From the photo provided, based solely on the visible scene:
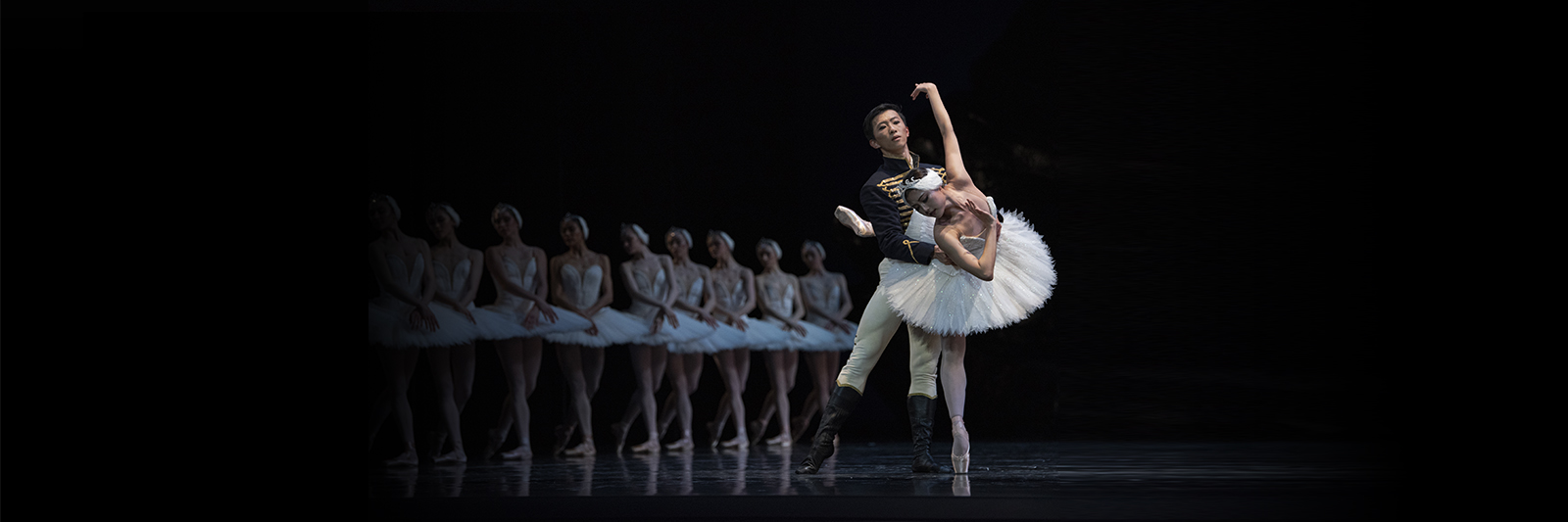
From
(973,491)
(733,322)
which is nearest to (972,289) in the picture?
(973,491)

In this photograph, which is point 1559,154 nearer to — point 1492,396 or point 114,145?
point 1492,396


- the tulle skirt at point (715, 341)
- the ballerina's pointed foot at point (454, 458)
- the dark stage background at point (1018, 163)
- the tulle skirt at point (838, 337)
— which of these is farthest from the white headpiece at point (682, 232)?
the ballerina's pointed foot at point (454, 458)

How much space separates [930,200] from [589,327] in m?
3.14

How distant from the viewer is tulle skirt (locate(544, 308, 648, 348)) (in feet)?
20.1

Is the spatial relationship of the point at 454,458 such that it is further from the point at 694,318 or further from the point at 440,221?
the point at 694,318

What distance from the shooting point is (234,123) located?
3.01m

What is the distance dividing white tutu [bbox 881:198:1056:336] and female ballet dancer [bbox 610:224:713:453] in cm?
297

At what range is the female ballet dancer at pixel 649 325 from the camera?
6594 mm

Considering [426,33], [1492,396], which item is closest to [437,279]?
[426,33]

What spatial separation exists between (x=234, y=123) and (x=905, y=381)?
589 cm

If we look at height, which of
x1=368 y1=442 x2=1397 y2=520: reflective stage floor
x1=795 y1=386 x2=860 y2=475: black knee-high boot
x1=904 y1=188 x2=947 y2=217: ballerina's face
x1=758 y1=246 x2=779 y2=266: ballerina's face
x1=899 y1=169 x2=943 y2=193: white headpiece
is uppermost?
x1=758 y1=246 x2=779 y2=266: ballerina's face

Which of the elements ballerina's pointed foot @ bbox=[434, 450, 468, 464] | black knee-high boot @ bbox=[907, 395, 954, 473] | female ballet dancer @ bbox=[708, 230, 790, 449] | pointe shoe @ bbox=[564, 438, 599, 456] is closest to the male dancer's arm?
black knee-high boot @ bbox=[907, 395, 954, 473]

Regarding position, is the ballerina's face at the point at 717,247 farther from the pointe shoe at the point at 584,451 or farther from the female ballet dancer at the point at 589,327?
the pointe shoe at the point at 584,451

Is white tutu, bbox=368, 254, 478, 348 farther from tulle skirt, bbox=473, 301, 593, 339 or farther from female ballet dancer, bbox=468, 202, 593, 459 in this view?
female ballet dancer, bbox=468, 202, 593, 459
